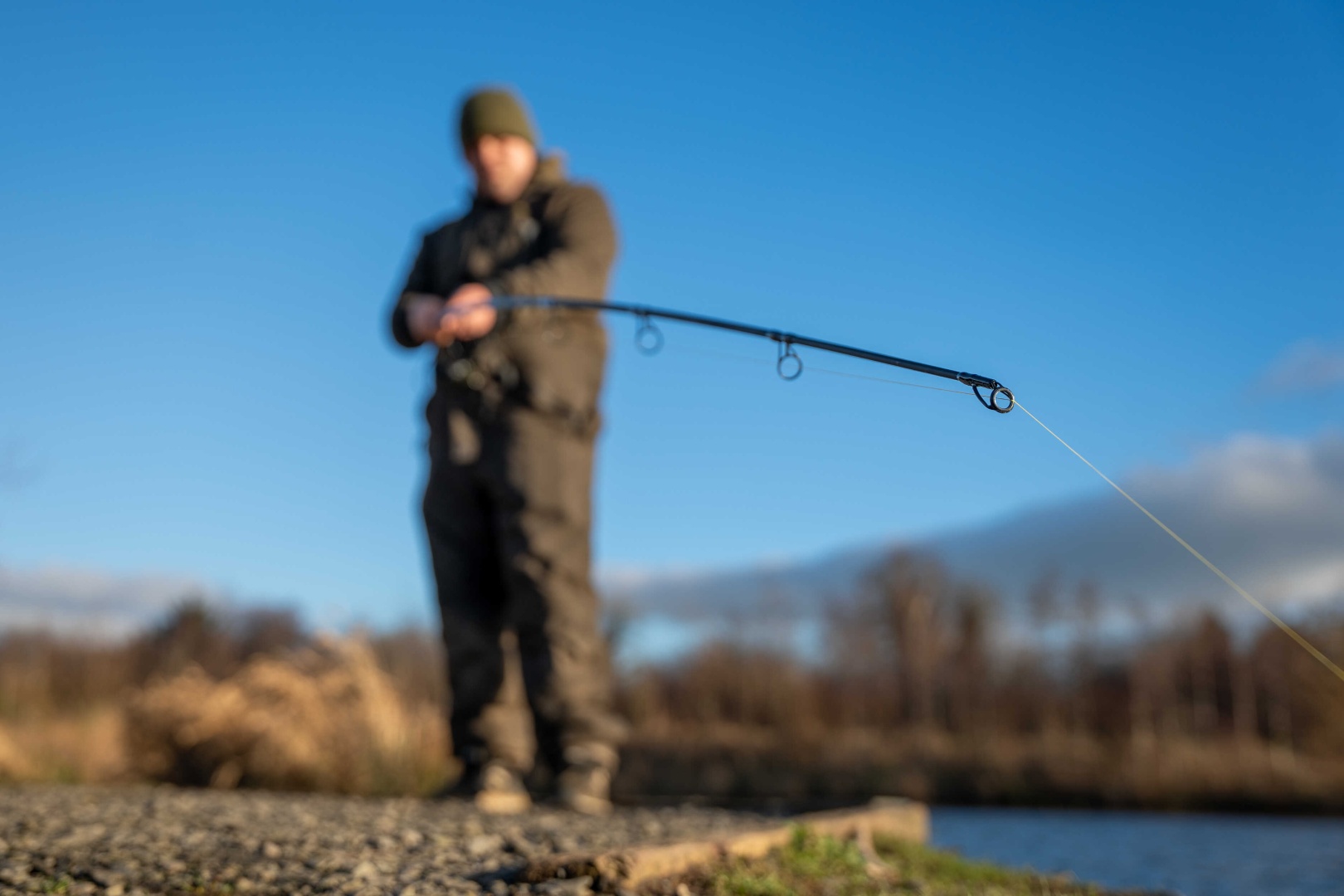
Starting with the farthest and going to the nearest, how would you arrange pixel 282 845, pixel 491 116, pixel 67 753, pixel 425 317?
pixel 67 753, pixel 491 116, pixel 425 317, pixel 282 845

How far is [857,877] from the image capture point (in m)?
2.63

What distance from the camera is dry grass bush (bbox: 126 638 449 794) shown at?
5793 millimetres

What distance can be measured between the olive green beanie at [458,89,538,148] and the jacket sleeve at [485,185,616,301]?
1.32 ft

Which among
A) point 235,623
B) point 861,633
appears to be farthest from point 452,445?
point 861,633

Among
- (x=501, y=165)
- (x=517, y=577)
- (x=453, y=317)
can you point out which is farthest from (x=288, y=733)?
(x=501, y=165)

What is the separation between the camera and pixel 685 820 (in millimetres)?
3850

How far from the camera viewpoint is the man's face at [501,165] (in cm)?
498

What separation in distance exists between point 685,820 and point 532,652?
3.58ft

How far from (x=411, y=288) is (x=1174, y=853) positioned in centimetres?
441

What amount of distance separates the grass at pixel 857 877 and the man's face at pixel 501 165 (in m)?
3.40

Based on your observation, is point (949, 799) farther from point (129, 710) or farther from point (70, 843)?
point (70, 843)

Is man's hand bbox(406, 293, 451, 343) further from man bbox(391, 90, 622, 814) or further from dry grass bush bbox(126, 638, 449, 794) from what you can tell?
dry grass bush bbox(126, 638, 449, 794)

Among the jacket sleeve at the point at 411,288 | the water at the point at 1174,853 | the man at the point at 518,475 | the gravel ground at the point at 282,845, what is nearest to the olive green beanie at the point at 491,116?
the man at the point at 518,475

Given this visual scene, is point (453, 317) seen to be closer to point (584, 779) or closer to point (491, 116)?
point (491, 116)
